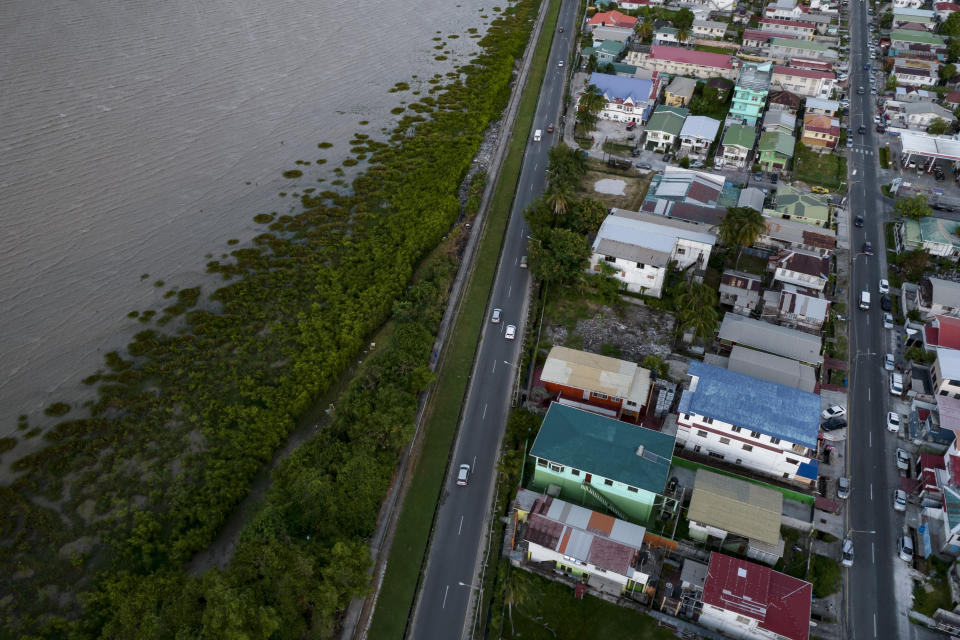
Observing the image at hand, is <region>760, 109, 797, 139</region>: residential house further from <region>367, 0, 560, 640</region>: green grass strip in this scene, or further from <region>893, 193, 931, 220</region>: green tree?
<region>367, 0, 560, 640</region>: green grass strip

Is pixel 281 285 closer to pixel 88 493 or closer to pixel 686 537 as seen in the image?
pixel 88 493

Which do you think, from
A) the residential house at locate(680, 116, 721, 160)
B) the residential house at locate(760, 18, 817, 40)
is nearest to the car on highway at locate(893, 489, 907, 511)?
the residential house at locate(680, 116, 721, 160)

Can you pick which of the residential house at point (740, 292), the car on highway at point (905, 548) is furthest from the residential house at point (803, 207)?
the car on highway at point (905, 548)

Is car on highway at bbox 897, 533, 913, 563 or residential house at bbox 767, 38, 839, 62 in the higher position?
residential house at bbox 767, 38, 839, 62

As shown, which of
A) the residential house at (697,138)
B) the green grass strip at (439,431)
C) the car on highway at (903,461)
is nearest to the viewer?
the green grass strip at (439,431)

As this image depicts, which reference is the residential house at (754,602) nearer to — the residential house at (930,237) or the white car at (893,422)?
the white car at (893,422)

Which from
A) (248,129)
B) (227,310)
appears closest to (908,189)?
A: (227,310)
